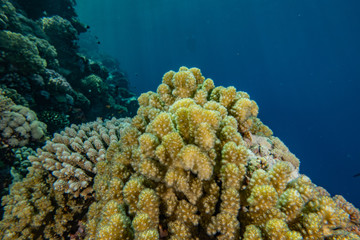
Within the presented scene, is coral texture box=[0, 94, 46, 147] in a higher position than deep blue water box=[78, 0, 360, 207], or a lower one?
lower

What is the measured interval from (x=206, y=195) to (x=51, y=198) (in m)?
2.94

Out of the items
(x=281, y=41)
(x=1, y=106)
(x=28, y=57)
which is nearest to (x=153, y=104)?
(x=1, y=106)

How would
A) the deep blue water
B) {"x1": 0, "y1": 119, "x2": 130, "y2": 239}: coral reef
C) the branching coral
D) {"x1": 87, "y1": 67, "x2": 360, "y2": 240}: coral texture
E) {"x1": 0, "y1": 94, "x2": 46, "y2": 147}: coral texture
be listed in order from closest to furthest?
{"x1": 87, "y1": 67, "x2": 360, "y2": 240}: coral texture < {"x1": 0, "y1": 119, "x2": 130, "y2": 239}: coral reef < the branching coral < {"x1": 0, "y1": 94, "x2": 46, "y2": 147}: coral texture < the deep blue water

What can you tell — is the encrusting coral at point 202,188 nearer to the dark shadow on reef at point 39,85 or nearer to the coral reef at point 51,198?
the coral reef at point 51,198

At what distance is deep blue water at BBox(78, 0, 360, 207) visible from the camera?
260 feet

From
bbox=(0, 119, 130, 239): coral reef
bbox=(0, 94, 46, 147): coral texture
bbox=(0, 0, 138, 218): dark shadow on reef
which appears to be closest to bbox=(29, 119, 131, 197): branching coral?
bbox=(0, 119, 130, 239): coral reef

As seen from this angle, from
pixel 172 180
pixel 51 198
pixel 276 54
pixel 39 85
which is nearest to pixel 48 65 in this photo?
pixel 39 85

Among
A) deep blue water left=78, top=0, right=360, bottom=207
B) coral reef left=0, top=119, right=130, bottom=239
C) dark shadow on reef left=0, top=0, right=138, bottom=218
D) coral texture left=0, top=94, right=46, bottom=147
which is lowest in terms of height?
coral reef left=0, top=119, right=130, bottom=239

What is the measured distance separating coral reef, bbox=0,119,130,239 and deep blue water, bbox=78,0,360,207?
70.5 m

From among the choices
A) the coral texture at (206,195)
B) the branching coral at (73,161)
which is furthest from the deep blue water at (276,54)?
the coral texture at (206,195)

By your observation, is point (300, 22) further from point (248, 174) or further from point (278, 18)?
point (248, 174)

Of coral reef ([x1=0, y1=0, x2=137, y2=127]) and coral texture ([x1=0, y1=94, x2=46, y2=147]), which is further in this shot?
coral reef ([x1=0, y1=0, x2=137, y2=127])

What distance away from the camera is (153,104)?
2865mm

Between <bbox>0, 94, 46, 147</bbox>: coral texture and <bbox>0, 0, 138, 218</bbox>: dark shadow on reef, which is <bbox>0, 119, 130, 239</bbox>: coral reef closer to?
<bbox>0, 0, 138, 218</bbox>: dark shadow on reef
